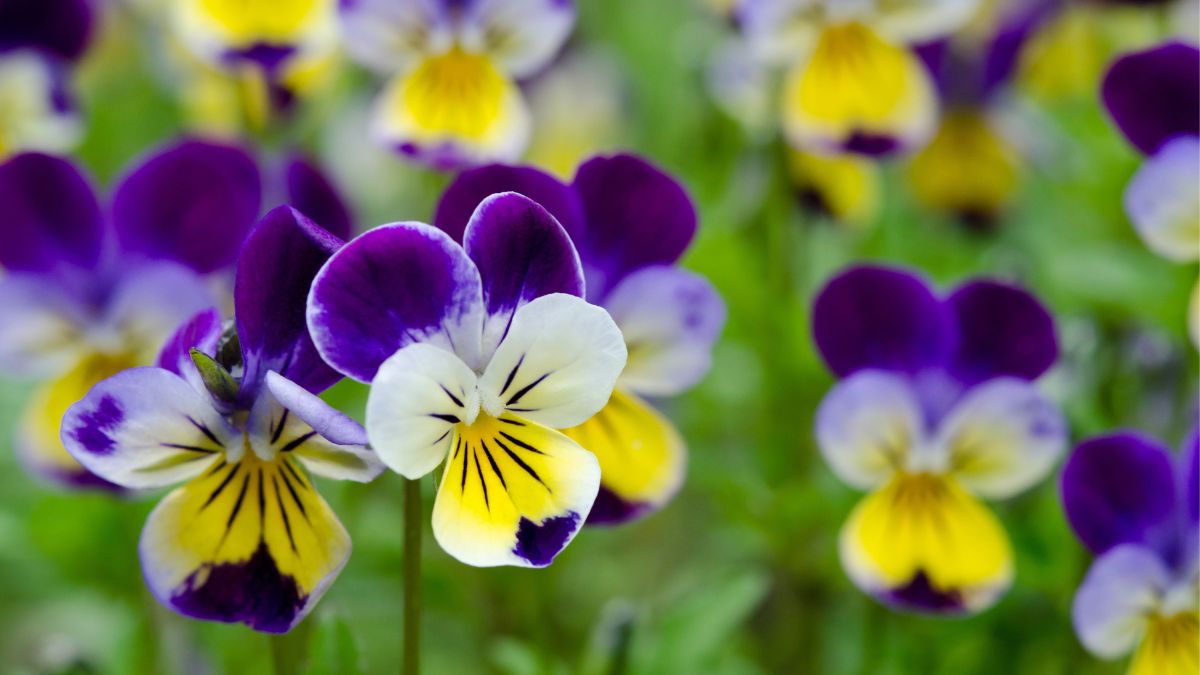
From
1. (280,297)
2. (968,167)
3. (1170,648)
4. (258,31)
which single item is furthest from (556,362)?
(968,167)

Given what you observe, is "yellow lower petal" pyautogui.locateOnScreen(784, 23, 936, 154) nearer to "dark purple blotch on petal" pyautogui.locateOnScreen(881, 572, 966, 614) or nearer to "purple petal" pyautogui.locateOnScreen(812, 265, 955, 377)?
"purple petal" pyautogui.locateOnScreen(812, 265, 955, 377)

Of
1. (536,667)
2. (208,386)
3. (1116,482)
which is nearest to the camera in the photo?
(208,386)

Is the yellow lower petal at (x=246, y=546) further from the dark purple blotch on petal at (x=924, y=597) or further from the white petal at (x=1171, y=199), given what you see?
the white petal at (x=1171, y=199)

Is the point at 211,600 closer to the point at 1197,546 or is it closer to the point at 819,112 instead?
the point at 1197,546

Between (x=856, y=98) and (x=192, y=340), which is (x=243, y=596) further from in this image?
(x=856, y=98)

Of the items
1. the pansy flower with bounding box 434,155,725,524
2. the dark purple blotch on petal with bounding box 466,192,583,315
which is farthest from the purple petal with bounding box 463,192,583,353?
the pansy flower with bounding box 434,155,725,524

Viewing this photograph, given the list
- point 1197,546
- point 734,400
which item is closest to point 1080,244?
point 734,400
